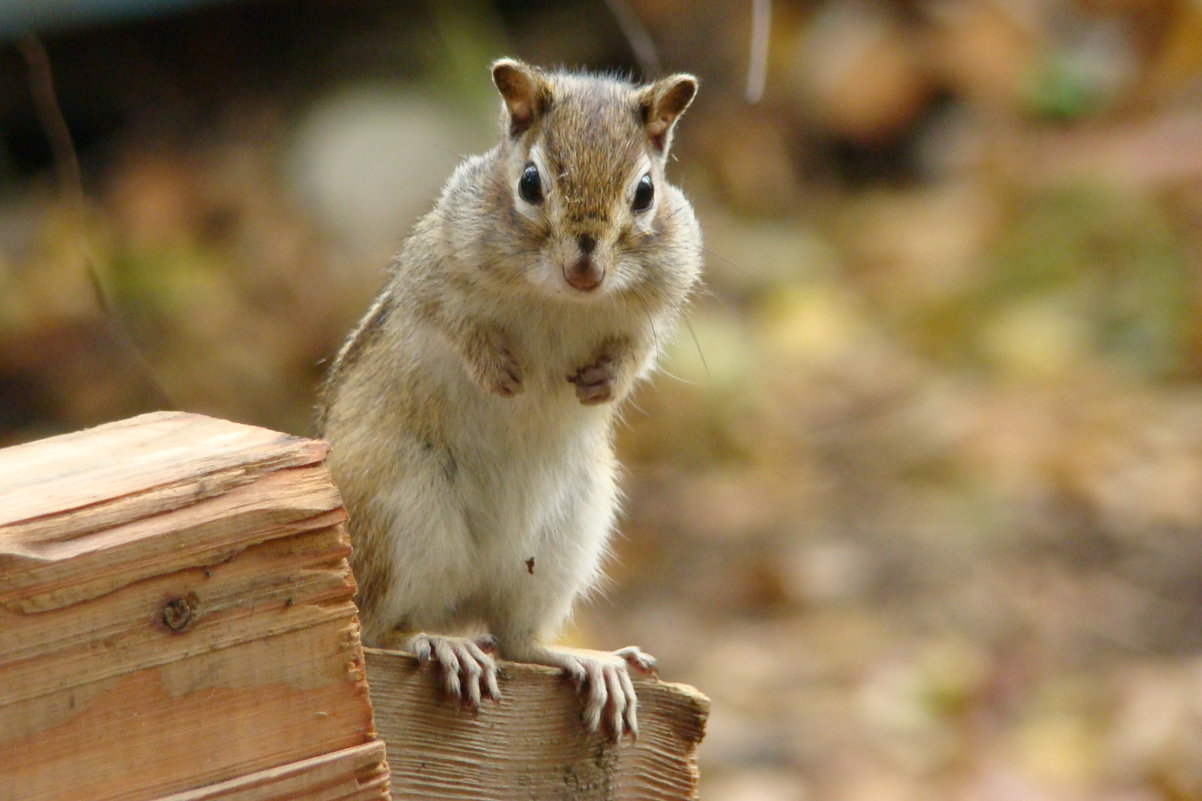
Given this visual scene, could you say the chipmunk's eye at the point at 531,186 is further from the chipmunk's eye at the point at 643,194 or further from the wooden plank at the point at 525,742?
the wooden plank at the point at 525,742

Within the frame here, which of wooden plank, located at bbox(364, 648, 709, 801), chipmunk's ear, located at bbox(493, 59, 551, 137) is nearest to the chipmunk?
chipmunk's ear, located at bbox(493, 59, 551, 137)

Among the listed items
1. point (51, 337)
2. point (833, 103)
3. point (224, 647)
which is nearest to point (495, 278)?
point (224, 647)

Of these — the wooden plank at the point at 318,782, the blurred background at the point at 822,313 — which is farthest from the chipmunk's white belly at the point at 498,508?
the blurred background at the point at 822,313

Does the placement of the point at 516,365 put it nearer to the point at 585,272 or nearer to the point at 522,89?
the point at 585,272

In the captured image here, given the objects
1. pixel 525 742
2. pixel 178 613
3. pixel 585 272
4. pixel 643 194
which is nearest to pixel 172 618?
pixel 178 613

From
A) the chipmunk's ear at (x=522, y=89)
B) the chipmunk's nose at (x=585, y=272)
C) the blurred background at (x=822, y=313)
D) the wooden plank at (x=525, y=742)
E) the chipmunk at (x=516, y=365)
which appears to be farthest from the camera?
the blurred background at (x=822, y=313)

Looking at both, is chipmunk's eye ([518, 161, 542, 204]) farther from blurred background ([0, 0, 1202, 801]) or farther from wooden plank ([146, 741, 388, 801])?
blurred background ([0, 0, 1202, 801])
